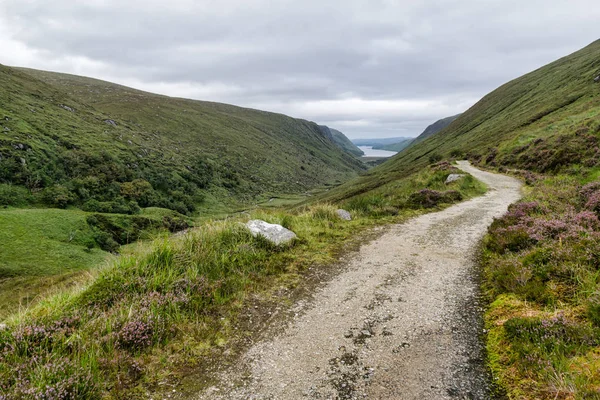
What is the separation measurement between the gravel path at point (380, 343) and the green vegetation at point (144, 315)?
47.3 inches

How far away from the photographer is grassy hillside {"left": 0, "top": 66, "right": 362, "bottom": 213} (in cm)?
5384

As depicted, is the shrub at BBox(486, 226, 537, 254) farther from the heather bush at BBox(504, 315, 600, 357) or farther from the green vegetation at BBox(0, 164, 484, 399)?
the green vegetation at BBox(0, 164, 484, 399)

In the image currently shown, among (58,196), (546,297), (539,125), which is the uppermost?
(539,125)

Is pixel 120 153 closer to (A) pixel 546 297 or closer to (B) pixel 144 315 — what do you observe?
(B) pixel 144 315

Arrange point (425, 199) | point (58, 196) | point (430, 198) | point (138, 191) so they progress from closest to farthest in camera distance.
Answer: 1. point (425, 199)
2. point (430, 198)
3. point (58, 196)
4. point (138, 191)

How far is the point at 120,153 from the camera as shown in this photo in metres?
73.7

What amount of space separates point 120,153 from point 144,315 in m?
82.4

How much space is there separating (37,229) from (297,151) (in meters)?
162

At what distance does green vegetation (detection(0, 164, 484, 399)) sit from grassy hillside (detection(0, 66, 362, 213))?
55.7 metres

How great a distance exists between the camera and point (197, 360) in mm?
4793

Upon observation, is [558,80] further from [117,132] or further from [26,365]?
[117,132]

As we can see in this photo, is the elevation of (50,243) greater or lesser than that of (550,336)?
lesser

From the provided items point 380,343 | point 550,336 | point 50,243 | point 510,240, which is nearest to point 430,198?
point 510,240

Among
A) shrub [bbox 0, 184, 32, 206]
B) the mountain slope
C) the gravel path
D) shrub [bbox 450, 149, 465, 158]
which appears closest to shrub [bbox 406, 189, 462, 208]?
the gravel path
